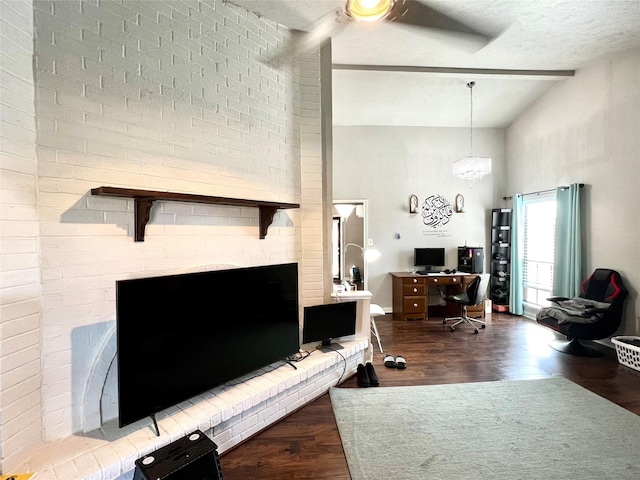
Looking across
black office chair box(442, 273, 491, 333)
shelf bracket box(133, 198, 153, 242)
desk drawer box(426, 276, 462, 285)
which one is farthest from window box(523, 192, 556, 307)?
shelf bracket box(133, 198, 153, 242)

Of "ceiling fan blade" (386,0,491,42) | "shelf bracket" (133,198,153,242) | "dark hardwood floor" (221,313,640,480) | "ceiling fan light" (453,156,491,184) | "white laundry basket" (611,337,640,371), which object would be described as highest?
"ceiling fan blade" (386,0,491,42)

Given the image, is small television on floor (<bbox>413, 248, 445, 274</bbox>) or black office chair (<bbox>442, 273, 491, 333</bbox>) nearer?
black office chair (<bbox>442, 273, 491, 333</bbox>)

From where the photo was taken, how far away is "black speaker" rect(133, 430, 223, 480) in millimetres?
1433

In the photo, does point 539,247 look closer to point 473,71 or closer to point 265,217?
point 473,71

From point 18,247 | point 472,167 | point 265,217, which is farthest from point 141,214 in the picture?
point 472,167

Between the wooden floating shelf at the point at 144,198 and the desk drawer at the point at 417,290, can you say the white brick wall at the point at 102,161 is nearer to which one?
the wooden floating shelf at the point at 144,198

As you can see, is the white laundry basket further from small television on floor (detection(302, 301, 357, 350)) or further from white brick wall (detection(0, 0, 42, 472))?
white brick wall (detection(0, 0, 42, 472))

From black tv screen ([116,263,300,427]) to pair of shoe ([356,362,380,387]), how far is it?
76 centimetres

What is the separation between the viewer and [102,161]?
1.82m

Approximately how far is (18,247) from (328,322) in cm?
209

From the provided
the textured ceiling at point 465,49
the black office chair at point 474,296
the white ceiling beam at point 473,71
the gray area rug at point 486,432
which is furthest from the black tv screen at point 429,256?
the gray area rug at point 486,432

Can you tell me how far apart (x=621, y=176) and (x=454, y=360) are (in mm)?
2804

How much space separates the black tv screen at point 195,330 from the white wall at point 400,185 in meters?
3.39

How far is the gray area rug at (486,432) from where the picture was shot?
189cm
